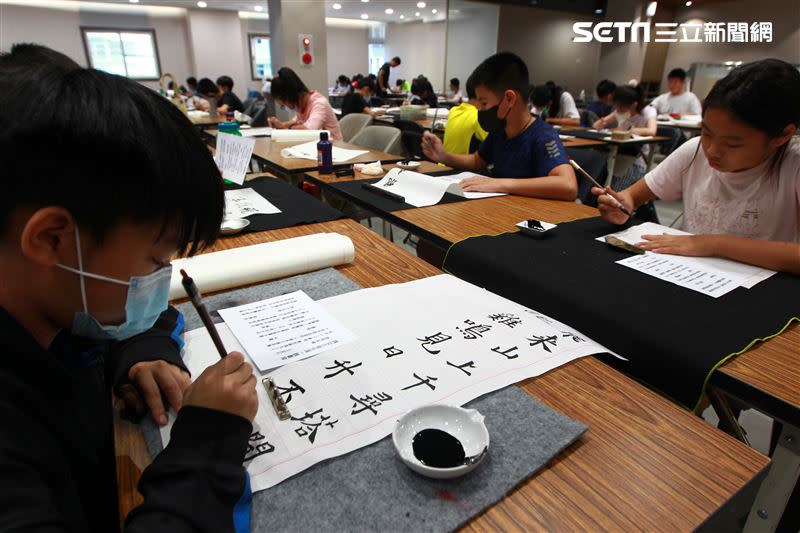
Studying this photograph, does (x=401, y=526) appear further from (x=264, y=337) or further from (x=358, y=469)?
(x=264, y=337)

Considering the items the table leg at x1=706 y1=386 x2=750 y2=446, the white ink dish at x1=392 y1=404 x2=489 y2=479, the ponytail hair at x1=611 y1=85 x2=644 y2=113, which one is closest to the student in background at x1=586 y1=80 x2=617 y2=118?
the ponytail hair at x1=611 y1=85 x2=644 y2=113

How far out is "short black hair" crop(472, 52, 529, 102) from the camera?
5.73 feet

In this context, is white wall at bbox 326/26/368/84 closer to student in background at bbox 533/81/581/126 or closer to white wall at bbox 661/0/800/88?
white wall at bbox 661/0/800/88

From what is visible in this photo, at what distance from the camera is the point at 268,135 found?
3305 millimetres

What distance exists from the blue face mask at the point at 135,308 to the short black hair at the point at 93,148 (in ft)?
0.30

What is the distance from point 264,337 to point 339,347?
0.42ft

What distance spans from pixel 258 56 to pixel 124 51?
3.09 meters

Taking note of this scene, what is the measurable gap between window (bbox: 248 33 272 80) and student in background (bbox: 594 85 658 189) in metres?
9.66

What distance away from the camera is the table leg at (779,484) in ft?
2.06

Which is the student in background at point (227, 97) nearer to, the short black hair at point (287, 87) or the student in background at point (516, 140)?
the short black hair at point (287, 87)

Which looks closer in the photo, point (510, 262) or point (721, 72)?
point (510, 262)

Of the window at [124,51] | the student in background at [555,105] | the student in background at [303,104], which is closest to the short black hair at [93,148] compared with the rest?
the student in background at [303,104]

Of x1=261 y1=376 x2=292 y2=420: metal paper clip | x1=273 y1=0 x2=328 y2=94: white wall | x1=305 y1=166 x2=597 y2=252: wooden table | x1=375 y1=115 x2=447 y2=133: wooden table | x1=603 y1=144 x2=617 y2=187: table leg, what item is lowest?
x1=603 y1=144 x2=617 y2=187: table leg

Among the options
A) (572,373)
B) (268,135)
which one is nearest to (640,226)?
(572,373)
